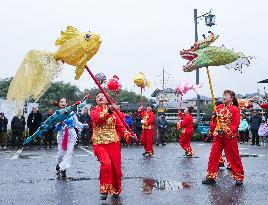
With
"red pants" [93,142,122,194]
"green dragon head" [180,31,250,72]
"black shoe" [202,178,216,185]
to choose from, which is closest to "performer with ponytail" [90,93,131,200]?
"red pants" [93,142,122,194]

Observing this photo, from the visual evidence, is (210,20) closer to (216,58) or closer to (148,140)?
(148,140)

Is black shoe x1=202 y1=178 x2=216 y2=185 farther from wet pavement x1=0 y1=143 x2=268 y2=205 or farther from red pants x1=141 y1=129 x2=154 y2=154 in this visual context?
red pants x1=141 y1=129 x2=154 y2=154

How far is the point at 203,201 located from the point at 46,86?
2.94 m

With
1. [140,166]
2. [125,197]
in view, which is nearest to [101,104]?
[125,197]

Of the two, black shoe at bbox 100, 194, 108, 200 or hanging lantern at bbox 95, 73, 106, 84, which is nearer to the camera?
black shoe at bbox 100, 194, 108, 200

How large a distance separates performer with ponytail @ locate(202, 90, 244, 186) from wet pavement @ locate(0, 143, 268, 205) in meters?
0.26

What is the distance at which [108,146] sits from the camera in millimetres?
8328

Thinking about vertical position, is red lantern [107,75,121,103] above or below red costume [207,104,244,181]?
above

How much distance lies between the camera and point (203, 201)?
7.73 meters

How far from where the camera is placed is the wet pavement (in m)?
7.91

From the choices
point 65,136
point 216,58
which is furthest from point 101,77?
point 65,136

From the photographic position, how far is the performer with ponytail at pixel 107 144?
316 inches

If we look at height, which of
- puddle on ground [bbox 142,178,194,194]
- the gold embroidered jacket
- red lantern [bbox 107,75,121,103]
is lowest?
puddle on ground [bbox 142,178,194,194]

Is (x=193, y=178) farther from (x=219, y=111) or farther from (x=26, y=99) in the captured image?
(x=26, y=99)
